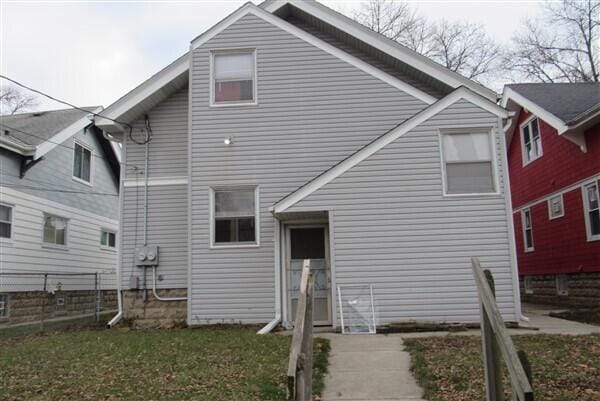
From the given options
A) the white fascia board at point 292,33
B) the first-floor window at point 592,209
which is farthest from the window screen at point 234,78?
the first-floor window at point 592,209

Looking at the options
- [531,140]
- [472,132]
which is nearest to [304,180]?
[472,132]

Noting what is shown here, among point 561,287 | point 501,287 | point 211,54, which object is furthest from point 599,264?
point 211,54

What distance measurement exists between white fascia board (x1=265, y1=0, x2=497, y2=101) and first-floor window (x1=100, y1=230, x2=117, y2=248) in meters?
11.6

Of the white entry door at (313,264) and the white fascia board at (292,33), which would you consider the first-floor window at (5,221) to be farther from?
the white entry door at (313,264)

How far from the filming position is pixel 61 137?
1557 cm

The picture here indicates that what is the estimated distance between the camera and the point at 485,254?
9609mm

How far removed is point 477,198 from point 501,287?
1.67 meters

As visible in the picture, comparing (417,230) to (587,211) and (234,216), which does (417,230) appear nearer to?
(234,216)

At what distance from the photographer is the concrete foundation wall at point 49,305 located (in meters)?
13.5

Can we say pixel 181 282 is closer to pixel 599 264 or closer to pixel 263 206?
pixel 263 206

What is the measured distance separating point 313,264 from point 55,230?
9202mm

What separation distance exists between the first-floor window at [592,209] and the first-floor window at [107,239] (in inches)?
610

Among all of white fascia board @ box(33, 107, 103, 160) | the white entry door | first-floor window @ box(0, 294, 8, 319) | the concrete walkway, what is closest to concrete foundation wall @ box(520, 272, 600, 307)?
the white entry door

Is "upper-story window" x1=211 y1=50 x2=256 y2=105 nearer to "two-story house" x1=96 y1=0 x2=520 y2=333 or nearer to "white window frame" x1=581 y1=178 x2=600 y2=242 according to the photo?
"two-story house" x1=96 y1=0 x2=520 y2=333
